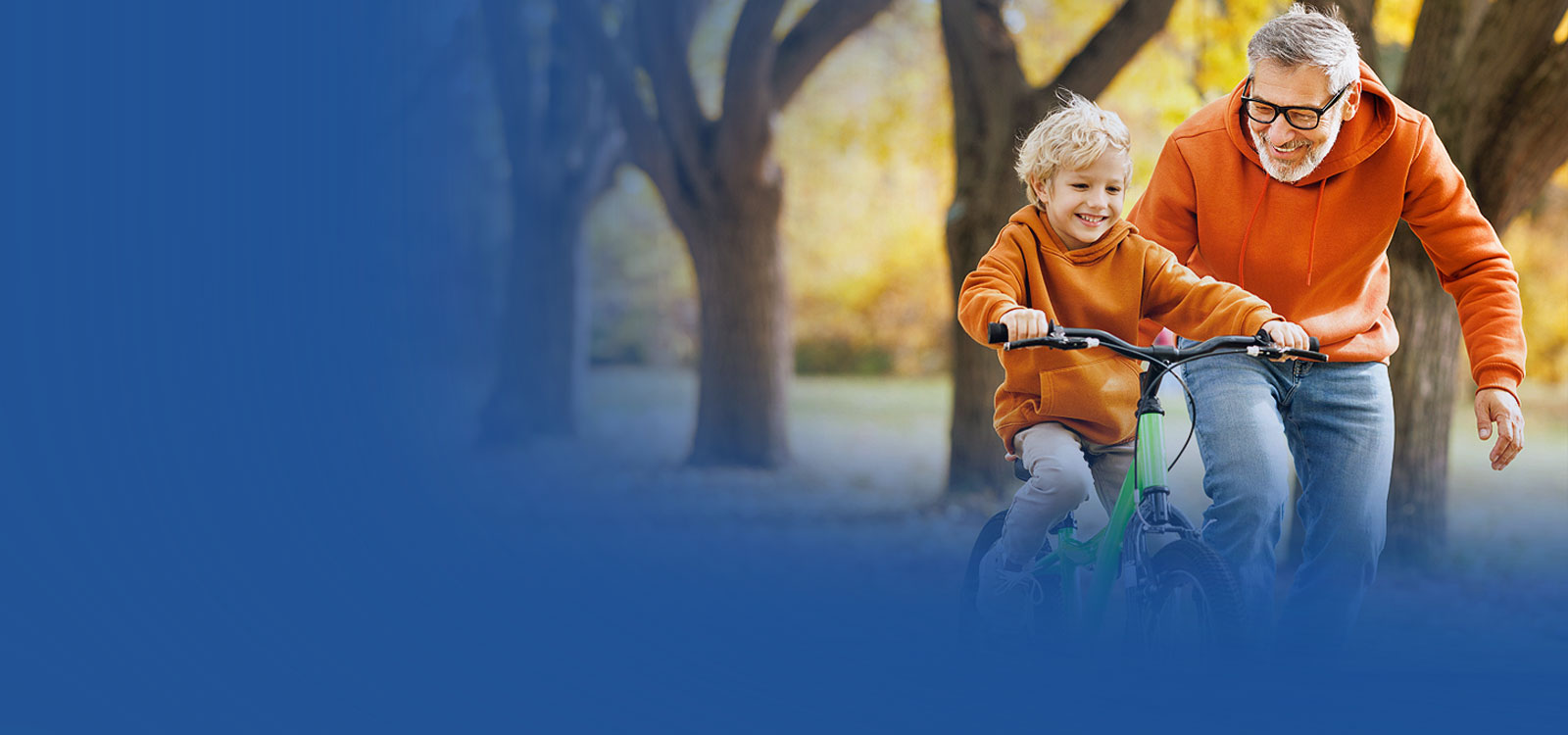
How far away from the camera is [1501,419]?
3.06 m

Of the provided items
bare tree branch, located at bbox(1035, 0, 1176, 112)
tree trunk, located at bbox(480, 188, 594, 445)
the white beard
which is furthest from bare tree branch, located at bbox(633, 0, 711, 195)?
the white beard

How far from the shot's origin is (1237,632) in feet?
9.04

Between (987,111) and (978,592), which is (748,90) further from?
(978,592)

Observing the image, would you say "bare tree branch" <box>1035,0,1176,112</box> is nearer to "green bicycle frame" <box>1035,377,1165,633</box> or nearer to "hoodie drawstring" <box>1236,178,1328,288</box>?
"hoodie drawstring" <box>1236,178,1328,288</box>

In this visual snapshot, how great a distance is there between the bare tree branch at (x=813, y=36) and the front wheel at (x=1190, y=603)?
753 cm

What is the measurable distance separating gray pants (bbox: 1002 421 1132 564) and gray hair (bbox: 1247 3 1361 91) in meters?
0.94

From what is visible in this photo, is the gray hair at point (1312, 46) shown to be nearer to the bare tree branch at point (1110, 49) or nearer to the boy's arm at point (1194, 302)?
the boy's arm at point (1194, 302)

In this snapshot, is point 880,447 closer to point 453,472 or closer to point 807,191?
point 453,472

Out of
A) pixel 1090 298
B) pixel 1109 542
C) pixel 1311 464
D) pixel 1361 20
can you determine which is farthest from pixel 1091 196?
pixel 1361 20

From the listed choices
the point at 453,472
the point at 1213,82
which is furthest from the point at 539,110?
the point at 1213,82

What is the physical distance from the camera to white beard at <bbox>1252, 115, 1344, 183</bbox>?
3.08 meters

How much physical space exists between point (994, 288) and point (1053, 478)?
0.44 m

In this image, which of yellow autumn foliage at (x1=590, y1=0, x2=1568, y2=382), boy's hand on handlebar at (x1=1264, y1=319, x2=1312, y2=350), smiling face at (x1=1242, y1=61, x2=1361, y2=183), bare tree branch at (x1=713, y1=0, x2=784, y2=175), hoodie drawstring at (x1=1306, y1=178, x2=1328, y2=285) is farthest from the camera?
yellow autumn foliage at (x1=590, y1=0, x2=1568, y2=382)

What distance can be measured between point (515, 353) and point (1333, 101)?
1124 cm
